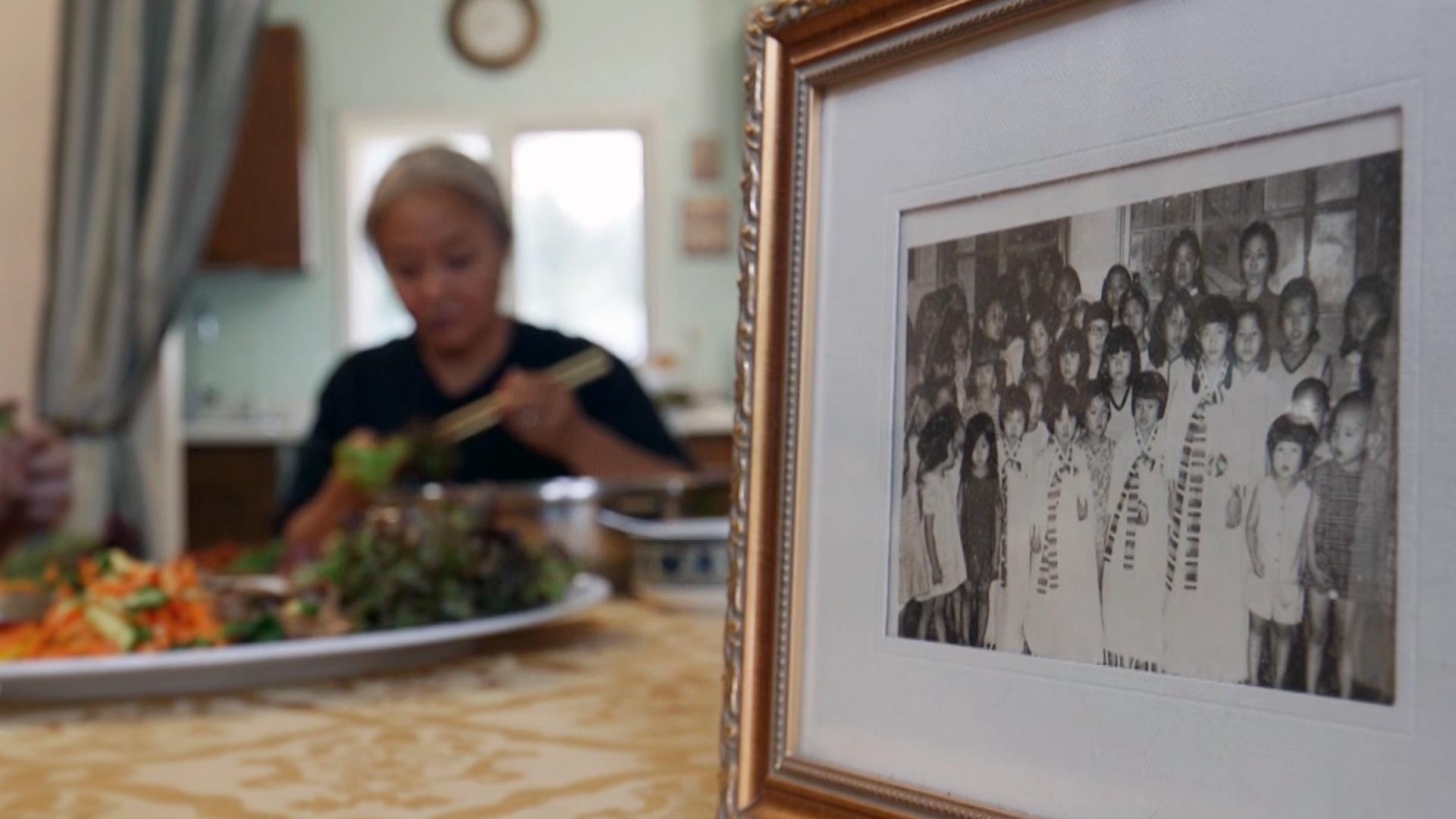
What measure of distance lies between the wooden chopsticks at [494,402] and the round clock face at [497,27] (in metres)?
2.50

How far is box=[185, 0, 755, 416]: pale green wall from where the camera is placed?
4.07 metres

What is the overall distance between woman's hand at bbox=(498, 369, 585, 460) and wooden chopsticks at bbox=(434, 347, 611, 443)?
0.02m

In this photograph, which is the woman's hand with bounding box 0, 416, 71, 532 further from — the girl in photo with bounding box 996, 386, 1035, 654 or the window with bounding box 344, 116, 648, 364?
the window with bounding box 344, 116, 648, 364

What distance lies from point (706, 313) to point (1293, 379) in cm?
379

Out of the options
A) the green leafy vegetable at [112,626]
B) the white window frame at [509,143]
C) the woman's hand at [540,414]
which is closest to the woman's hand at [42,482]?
the woman's hand at [540,414]

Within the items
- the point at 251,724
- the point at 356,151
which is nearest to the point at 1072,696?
the point at 251,724

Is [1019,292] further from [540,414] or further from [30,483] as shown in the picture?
[540,414]

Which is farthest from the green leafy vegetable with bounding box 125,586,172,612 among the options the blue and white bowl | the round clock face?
the round clock face

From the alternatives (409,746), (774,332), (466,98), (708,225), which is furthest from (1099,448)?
(466,98)

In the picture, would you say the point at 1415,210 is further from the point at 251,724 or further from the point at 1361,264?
the point at 251,724

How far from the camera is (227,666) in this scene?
2.23ft

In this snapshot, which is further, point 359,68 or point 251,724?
point 359,68

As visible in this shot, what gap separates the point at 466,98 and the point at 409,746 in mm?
3853

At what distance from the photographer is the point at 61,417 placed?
1.83m
